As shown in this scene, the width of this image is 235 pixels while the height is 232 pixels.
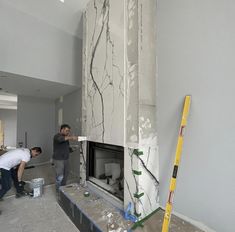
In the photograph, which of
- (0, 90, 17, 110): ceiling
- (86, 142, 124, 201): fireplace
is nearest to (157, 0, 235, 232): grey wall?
(86, 142, 124, 201): fireplace

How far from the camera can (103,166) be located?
281 cm

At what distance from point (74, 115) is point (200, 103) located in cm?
339

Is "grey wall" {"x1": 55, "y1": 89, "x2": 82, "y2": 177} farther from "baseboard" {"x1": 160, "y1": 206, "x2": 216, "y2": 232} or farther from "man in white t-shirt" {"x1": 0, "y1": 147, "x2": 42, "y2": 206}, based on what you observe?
"baseboard" {"x1": 160, "y1": 206, "x2": 216, "y2": 232}

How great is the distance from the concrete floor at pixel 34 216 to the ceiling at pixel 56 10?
11.4ft

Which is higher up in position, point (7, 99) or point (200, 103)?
point (7, 99)

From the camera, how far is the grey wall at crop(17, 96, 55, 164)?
4926 millimetres

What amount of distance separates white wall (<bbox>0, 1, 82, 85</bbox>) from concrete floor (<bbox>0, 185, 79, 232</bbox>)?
231 centimetres

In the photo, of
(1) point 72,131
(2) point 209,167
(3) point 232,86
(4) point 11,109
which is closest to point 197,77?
(3) point 232,86

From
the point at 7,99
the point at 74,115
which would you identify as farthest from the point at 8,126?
the point at 74,115

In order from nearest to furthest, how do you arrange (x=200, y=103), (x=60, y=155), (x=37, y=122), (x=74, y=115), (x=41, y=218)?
(x=200, y=103) < (x=41, y=218) < (x=60, y=155) < (x=74, y=115) < (x=37, y=122)

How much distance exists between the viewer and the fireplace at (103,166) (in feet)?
8.20

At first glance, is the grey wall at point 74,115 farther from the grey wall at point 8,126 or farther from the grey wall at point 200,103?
the grey wall at point 8,126

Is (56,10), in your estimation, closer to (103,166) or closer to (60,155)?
A: (60,155)

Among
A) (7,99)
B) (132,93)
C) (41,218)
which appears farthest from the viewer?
(7,99)
